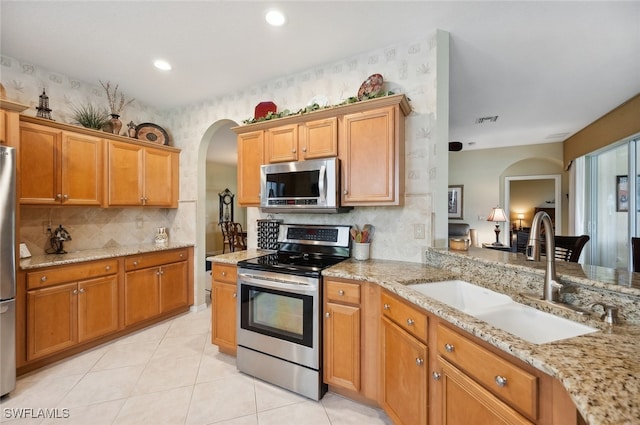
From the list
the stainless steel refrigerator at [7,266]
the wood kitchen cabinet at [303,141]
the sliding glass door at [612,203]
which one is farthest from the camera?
the sliding glass door at [612,203]

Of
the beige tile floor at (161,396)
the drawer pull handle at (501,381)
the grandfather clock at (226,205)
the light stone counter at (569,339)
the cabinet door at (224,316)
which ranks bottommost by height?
the beige tile floor at (161,396)

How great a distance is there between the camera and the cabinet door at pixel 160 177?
3.23m

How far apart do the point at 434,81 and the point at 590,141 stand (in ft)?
14.3

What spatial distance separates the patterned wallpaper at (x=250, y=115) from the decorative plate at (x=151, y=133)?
0.19 metres

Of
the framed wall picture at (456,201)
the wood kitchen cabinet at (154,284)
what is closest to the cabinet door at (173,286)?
the wood kitchen cabinet at (154,284)

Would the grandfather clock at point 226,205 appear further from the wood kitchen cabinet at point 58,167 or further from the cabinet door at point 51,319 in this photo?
the cabinet door at point 51,319

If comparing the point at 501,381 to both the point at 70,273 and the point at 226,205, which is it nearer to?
the point at 70,273

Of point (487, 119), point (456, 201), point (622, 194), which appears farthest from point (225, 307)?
point (456, 201)

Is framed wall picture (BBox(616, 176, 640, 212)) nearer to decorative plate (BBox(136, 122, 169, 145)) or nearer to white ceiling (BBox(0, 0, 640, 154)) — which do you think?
white ceiling (BBox(0, 0, 640, 154))

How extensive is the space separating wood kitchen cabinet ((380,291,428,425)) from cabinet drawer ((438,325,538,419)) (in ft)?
0.54

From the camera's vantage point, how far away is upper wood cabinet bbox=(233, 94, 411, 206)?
78.5 inches

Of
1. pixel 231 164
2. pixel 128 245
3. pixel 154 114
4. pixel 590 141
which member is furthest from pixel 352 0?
pixel 231 164

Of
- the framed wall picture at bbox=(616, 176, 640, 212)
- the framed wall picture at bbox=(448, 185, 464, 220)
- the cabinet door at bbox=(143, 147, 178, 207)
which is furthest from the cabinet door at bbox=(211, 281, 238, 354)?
the framed wall picture at bbox=(448, 185, 464, 220)

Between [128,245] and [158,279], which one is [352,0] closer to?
[158,279]
